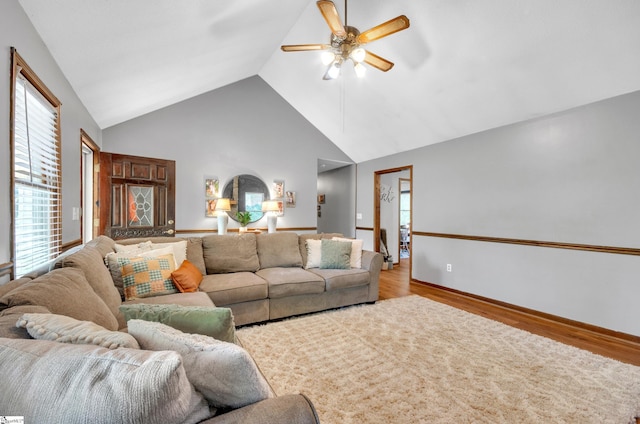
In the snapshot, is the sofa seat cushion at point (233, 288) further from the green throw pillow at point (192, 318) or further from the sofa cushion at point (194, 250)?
the green throw pillow at point (192, 318)

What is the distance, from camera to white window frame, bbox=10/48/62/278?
1.52 m

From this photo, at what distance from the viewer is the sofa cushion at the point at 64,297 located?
0.98 m

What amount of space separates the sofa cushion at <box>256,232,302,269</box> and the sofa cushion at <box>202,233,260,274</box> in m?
0.10

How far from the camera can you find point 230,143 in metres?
4.81

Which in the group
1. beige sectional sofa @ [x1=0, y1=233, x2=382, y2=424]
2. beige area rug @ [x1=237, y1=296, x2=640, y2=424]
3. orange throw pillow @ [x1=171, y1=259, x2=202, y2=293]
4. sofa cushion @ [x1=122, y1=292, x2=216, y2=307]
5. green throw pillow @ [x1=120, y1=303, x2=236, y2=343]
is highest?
beige sectional sofa @ [x1=0, y1=233, x2=382, y2=424]

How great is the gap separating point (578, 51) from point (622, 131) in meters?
0.88

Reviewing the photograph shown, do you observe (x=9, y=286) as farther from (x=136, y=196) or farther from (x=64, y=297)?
(x=136, y=196)

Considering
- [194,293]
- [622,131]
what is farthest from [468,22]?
[194,293]

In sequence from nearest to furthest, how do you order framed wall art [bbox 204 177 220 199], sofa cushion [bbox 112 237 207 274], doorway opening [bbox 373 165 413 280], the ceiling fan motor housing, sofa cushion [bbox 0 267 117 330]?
sofa cushion [bbox 0 267 117 330] → the ceiling fan motor housing → sofa cushion [bbox 112 237 207 274] → framed wall art [bbox 204 177 220 199] → doorway opening [bbox 373 165 413 280]

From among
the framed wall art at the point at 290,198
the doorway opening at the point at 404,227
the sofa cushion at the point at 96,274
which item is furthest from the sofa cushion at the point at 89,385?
the doorway opening at the point at 404,227

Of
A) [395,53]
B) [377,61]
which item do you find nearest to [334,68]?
[377,61]

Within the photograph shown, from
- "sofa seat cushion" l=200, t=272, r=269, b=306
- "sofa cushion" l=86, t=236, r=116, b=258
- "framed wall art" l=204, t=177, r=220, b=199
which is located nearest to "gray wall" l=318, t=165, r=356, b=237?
"framed wall art" l=204, t=177, r=220, b=199

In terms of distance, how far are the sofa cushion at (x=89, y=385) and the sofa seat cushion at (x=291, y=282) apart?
86.2 inches

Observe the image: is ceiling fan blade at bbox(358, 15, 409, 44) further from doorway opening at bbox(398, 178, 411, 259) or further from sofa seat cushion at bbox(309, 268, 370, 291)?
doorway opening at bbox(398, 178, 411, 259)
